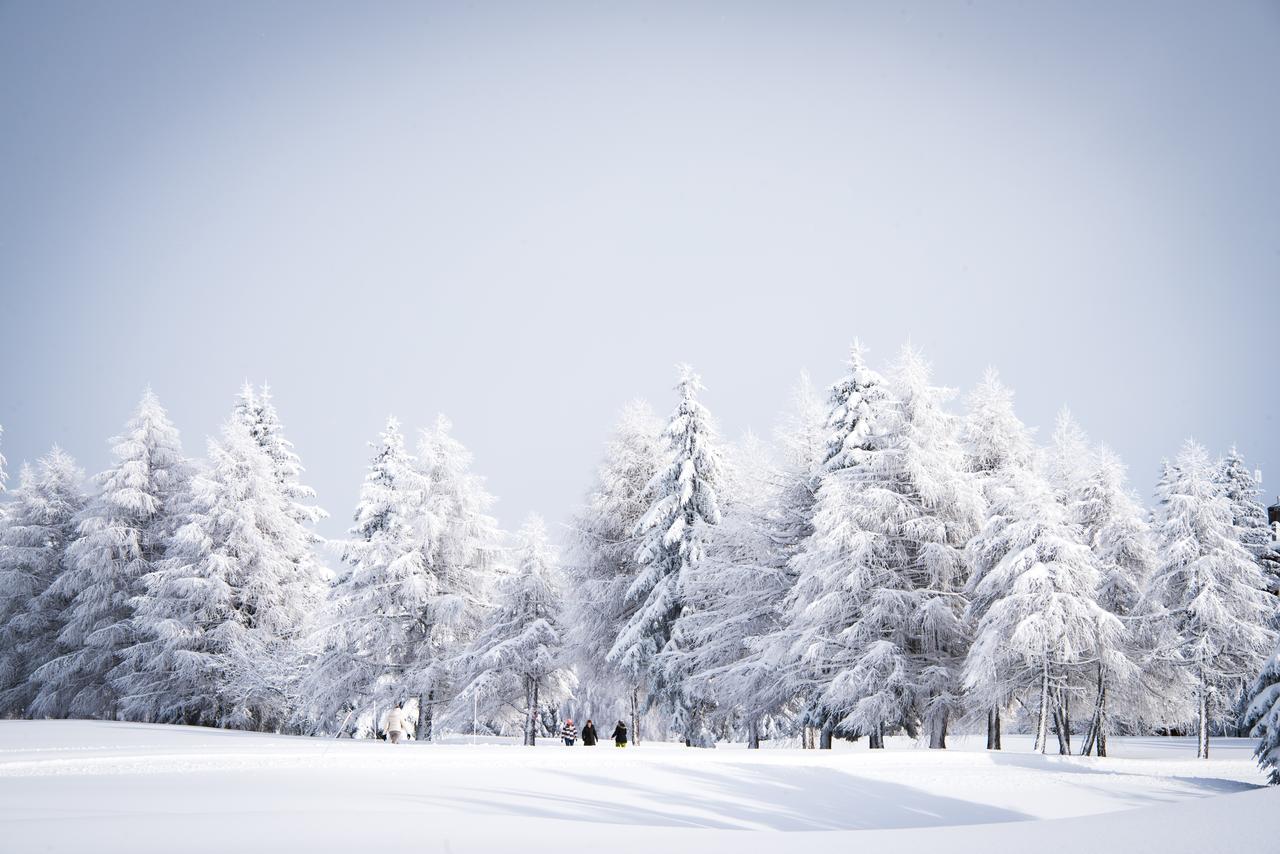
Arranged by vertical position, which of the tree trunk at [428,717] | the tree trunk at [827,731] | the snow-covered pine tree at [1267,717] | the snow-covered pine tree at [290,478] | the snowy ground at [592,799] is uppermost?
the snow-covered pine tree at [290,478]

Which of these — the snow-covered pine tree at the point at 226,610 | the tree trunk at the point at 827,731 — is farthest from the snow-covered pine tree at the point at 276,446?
the tree trunk at the point at 827,731

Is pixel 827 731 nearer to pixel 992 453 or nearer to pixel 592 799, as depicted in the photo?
pixel 992 453

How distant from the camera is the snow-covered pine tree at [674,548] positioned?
2980 cm

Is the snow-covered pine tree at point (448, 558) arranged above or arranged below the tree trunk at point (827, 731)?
above

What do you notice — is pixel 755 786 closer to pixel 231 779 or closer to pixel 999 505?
pixel 231 779

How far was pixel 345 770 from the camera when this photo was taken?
1773 cm

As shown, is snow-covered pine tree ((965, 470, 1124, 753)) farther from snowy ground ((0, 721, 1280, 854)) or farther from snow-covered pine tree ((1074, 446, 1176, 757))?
snowy ground ((0, 721, 1280, 854))

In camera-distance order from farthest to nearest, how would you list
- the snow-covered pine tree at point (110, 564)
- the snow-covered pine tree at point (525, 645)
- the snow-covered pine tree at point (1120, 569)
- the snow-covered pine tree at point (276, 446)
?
the snow-covered pine tree at point (276, 446) → the snow-covered pine tree at point (110, 564) → the snow-covered pine tree at point (525, 645) → the snow-covered pine tree at point (1120, 569)

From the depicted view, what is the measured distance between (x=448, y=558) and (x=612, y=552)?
691cm

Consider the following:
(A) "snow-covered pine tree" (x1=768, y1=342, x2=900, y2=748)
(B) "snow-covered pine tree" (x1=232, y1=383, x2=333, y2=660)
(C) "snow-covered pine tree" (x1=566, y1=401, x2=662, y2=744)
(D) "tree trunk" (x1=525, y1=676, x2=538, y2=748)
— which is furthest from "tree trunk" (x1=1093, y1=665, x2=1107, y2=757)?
(B) "snow-covered pine tree" (x1=232, y1=383, x2=333, y2=660)

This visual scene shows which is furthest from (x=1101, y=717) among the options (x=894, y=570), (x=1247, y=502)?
(x=1247, y=502)

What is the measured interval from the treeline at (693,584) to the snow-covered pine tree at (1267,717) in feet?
21.5

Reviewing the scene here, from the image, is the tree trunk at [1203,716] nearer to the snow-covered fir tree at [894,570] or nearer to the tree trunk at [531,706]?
the snow-covered fir tree at [894,570]

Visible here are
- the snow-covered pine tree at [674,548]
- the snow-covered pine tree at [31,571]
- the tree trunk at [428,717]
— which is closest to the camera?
the snow-covered pine tree at [674,548]
